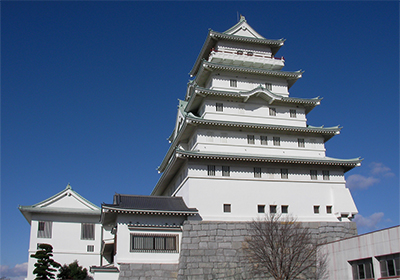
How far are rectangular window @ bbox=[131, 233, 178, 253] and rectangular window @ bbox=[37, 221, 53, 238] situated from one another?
16939mm

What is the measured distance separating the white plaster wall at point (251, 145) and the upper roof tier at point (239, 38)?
11.6m

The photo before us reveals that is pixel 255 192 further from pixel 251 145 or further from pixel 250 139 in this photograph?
pixel 250 139

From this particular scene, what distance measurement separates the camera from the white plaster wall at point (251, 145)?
119 feet

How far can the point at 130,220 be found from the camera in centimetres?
3081

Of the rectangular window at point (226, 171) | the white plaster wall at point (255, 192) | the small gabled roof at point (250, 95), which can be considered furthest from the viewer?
the small gabled roof at point (250, 95)

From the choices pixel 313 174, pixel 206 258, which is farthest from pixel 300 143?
pixel 206 258

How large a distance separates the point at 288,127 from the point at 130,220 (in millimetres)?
16759

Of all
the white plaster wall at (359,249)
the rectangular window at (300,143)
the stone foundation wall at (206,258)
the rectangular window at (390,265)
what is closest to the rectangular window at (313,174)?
the rectangular window at (300,143)

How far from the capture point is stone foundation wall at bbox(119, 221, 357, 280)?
96.1ft

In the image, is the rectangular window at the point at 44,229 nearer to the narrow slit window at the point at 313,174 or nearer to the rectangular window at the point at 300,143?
the rectangular window at the point at 300,143

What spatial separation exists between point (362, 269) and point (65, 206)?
3109 centimetres

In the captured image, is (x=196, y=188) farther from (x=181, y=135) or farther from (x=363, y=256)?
(x=363, y=256)

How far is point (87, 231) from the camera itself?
145 ft

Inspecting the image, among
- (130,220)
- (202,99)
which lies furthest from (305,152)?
(130,220)
